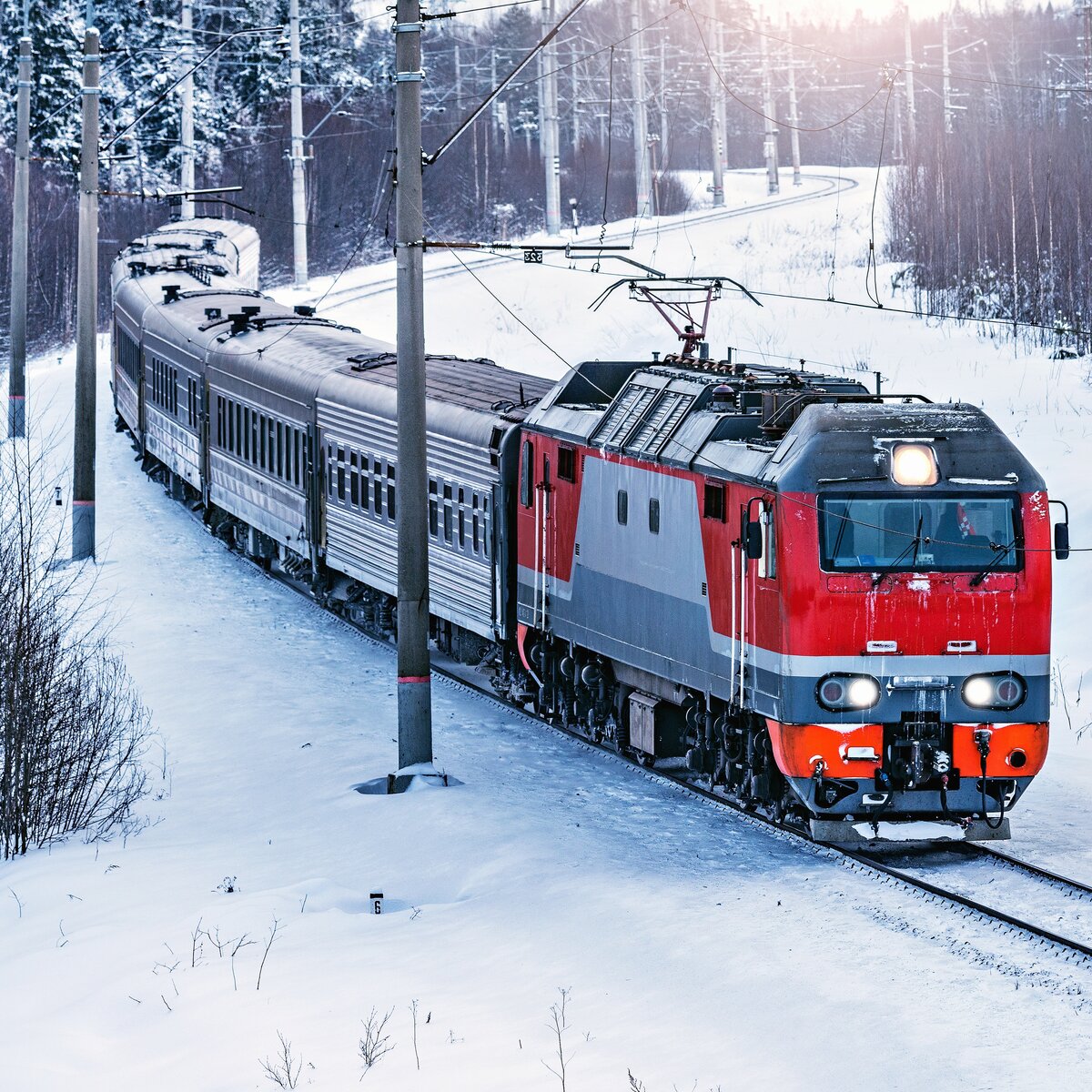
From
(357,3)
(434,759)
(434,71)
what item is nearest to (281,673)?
(434,759)

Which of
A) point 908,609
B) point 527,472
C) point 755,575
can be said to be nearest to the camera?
point 908,609

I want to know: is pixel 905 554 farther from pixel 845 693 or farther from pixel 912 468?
pixel 845 693

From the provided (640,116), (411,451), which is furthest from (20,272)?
(640,116)

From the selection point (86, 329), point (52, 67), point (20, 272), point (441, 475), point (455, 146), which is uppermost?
point (52, 67)

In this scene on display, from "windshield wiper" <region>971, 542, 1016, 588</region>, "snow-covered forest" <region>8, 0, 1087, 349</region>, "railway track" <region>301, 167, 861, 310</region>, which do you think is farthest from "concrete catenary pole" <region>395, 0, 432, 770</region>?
"railway track" <region>301, 167, 861, 310</region>

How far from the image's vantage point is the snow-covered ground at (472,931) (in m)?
10.0

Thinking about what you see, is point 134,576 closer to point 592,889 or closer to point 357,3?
point 592,889

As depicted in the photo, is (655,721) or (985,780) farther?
(655,721)

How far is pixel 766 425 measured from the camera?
1449 cm

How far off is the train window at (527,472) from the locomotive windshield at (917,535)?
216 inches

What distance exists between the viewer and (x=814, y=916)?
12.4m

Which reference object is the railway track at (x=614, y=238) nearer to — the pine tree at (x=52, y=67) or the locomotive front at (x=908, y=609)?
the pine tree at (x=52, y=67)

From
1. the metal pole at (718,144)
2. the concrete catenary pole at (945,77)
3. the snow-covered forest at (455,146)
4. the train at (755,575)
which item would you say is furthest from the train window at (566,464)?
the metal pole at (718,144)

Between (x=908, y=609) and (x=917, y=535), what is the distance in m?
0.52
